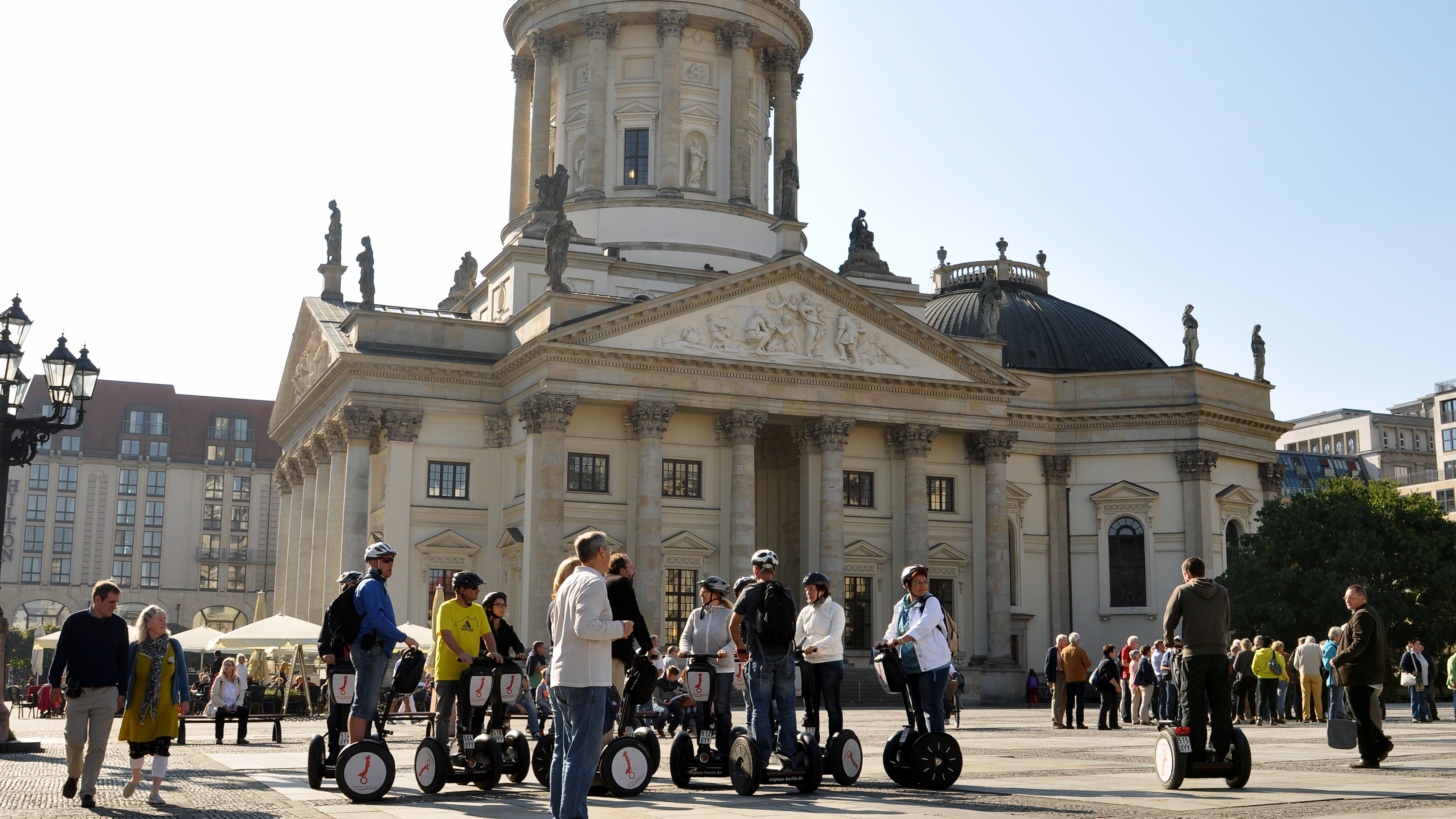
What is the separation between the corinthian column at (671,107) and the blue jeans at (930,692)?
42.0 metres

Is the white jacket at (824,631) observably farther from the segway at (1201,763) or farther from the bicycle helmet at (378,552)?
the bicycle helmet at (378,552)

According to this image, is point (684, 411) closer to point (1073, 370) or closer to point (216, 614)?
point (1073, 370)

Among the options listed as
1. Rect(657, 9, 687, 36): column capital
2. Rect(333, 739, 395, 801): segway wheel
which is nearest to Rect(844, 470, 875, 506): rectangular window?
Rect(657, 9, 687, 36): column capital

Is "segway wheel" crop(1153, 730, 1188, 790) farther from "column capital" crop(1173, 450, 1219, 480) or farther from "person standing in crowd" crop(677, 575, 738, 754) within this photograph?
"column capital" crop(1173, 450, 1219, 480)

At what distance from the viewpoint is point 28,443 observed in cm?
2159

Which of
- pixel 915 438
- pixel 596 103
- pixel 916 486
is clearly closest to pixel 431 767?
pixel 916 486

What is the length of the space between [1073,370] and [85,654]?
1874 inches

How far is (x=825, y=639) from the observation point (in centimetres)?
1438

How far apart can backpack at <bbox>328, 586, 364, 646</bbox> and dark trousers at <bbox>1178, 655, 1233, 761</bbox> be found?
732 cm

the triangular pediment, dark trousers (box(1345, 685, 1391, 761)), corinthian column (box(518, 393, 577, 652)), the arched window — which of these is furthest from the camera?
the arched window

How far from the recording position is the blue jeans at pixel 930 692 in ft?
47.3

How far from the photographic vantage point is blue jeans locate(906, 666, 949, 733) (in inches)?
568

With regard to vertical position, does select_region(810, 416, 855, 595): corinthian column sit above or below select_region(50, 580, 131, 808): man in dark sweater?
above

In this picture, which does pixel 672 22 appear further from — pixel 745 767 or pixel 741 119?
pixel 745 767
